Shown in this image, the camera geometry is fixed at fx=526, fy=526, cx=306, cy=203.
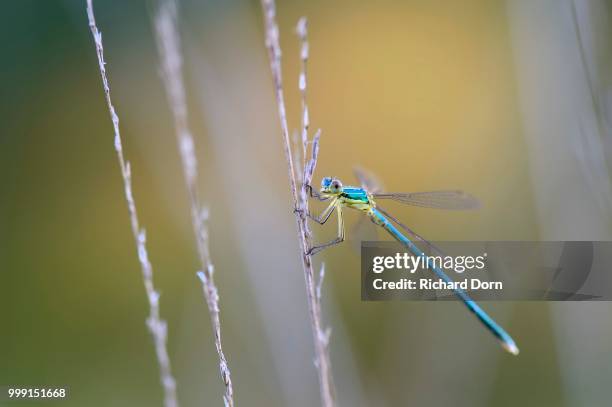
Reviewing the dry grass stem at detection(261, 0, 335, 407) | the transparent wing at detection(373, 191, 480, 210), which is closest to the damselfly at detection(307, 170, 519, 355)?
the transparent wing at detection(373, 191, 480, 210)

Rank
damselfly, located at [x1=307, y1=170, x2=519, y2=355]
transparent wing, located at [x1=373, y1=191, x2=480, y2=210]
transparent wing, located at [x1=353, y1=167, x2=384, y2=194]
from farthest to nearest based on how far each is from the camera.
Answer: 1. transparent wing, located at [x1=353, y1=167, x2=384, y2=194]
2. transparent wing, located at [x1=373, y1=191, x2=480, y2=210]
3. damselfly, located at [x1=307, y1=170, x2=519, y2=355]

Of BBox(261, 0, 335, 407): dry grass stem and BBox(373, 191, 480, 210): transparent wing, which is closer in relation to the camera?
BBox(261, 0, 335, 407): dry grass stem

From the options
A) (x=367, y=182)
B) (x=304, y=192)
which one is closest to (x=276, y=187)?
(x=367, y=182)

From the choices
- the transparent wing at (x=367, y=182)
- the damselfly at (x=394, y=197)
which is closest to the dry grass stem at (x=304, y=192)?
the damselfly at (x=394, y=197)

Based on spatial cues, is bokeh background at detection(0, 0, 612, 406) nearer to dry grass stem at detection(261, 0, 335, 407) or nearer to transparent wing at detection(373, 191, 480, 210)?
transparent wing at detection(373, 191, 480, 210)

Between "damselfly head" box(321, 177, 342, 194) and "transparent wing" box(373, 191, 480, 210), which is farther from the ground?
"damselfly head" box(321, 177, 342, 194)

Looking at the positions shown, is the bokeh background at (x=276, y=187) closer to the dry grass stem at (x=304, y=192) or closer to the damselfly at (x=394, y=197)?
the damselfly at (x=394, y=197)

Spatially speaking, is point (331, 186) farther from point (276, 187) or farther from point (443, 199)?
point (276, 187)
